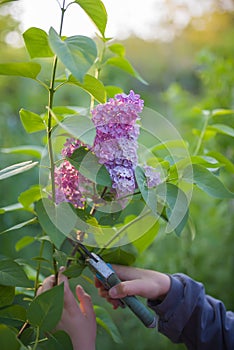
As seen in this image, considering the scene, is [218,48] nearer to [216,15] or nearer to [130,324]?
[216,15]

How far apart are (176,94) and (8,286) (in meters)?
1.14

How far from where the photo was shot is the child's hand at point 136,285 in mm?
624

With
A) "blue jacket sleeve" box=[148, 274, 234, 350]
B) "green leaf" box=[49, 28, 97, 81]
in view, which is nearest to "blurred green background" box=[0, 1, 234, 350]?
"blue jacket sleeve" box=[148, 274, 234, 350]

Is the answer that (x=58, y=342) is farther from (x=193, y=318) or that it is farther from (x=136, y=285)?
(x=193, y=318)

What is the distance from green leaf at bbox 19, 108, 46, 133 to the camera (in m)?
0.59

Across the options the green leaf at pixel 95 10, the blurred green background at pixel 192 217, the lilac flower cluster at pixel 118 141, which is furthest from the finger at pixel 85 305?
the blurred green background at pixel 192 217

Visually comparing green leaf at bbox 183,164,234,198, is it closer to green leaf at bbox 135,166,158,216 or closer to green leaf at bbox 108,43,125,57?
green leaf at bbox 135,166,158,216

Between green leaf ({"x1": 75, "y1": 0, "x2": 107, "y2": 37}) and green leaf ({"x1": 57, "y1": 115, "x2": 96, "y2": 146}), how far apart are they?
0.31 ft

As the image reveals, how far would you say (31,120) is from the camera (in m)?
0.59

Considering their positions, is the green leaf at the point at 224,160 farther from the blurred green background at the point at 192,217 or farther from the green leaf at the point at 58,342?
the blurred green background at the point at 192,217

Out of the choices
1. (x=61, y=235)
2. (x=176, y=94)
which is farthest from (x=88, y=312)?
(x=176, y=94)

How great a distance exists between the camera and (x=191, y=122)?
150 centimetres

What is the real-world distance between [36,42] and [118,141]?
0.13m

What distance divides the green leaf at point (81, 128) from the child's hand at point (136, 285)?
8.3 inches
